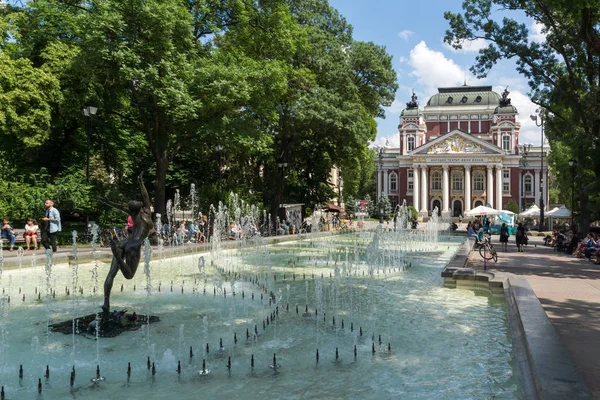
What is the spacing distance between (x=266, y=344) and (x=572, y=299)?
5.83 m

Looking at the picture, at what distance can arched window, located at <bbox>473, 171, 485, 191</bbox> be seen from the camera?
250 feet

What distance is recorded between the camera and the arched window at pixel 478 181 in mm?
76188

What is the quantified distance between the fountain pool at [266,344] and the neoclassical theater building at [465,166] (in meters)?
63.2

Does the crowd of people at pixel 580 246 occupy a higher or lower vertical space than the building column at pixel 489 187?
lower

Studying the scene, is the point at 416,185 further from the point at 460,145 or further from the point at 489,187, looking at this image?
the point at 489,187

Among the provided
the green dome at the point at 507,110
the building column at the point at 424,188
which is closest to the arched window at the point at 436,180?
the building column at the point at 424,188

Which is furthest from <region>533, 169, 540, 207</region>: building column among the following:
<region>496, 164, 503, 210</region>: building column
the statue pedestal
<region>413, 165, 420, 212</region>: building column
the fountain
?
the statue pedestal

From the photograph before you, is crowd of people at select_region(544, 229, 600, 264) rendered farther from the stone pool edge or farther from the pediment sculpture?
the pediment sculpture

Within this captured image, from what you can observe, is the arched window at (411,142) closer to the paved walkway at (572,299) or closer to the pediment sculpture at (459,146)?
the pediment sculpture at (459,146)

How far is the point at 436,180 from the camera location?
77.6 m

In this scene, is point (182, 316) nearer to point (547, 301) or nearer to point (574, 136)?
point (547, 301)

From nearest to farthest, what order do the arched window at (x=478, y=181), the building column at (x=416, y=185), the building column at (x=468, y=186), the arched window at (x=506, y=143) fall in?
1. the building column at (x=468, y=186)
2. the arched window at (x=478, y=181)
3. the building column at (x=416, y=185)
4. the arched window at (x=506, y=143)

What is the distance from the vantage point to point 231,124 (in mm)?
20359

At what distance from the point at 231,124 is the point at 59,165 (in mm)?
9513
